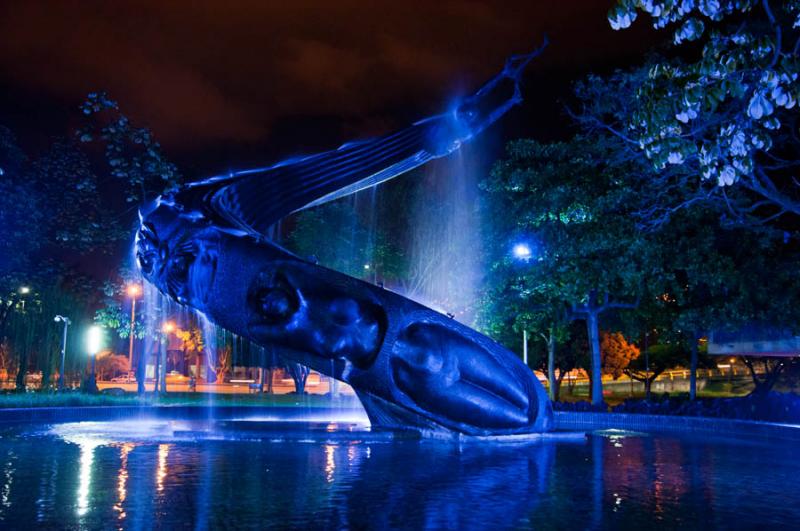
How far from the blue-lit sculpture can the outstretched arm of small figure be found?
0.06 feet

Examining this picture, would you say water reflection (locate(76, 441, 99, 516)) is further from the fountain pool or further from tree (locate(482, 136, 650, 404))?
tree (locate(482, 136, 650, 404))

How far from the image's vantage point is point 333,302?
10.8m

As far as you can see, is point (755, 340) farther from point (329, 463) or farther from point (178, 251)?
point (178, 251)

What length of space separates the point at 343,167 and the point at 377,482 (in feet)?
17.7

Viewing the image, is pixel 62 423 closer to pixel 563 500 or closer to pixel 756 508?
pixel 563 500

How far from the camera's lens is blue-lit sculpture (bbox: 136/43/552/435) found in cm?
1092

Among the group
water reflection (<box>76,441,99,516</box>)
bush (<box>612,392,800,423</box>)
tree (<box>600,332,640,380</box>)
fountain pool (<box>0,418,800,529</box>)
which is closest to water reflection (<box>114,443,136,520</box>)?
fountain pool (<box>0,418,800,529</box>)

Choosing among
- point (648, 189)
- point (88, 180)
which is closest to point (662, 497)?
point (648, 189)

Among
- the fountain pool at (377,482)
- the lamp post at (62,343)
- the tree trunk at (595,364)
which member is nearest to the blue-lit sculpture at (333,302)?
the fountain pool at (377,482)

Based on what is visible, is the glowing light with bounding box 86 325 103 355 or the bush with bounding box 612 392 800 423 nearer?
the bush with bounding box 612 392 800 423

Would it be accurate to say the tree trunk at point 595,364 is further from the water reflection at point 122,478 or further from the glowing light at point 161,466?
the water reflection at point 122,478

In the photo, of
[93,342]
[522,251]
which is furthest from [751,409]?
[93,342]

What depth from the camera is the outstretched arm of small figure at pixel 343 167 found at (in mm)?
12430

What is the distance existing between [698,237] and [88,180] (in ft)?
58.8
